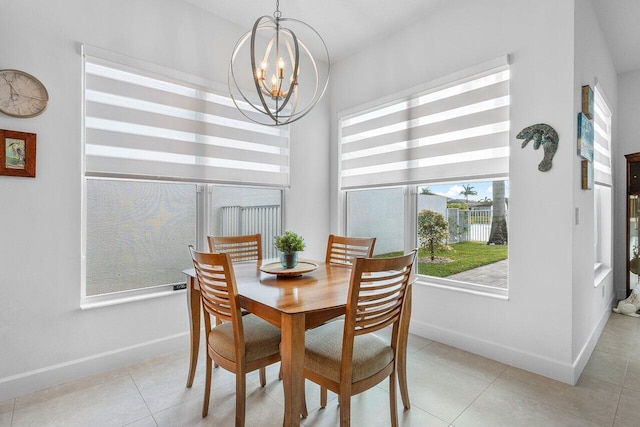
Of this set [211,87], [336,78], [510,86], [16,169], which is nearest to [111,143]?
[16,169]

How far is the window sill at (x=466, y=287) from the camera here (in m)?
2.67

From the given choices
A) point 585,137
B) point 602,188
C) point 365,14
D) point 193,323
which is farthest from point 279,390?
point 602,188

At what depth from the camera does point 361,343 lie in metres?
1.68

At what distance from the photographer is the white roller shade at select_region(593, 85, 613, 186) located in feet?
10.2

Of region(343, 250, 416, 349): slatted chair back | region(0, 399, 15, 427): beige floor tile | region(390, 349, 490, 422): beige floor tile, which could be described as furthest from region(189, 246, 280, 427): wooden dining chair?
region(0, 399, 15, 427): beige floor tile

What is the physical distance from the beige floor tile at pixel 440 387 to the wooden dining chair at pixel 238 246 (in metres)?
1.44

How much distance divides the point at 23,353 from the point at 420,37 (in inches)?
157

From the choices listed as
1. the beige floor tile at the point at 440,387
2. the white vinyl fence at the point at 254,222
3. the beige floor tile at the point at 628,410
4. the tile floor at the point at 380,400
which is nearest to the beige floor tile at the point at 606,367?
the tile floor at the point at 380,400

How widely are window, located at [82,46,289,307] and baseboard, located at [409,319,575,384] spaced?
6.78ft

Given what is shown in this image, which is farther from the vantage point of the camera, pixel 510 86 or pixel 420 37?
pixel 420 37

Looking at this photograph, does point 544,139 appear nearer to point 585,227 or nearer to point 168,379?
point 585,227

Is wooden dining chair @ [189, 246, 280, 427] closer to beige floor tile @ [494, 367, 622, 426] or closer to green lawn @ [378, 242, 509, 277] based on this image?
beige floor tile @ [494, 367, 622, 426]

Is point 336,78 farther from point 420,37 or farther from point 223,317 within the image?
point 223,317

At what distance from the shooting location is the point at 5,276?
2.07m
